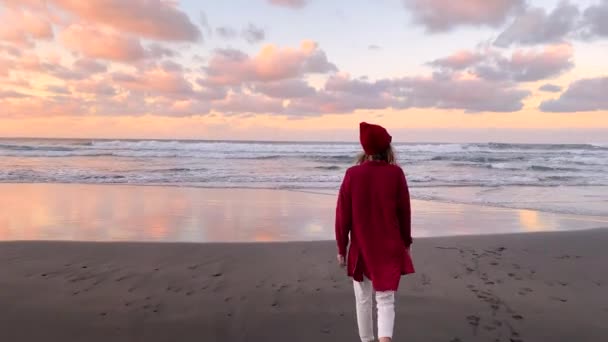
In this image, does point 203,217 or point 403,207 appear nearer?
point 403,207

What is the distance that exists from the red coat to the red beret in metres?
0.09

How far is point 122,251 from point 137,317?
7.27 ft

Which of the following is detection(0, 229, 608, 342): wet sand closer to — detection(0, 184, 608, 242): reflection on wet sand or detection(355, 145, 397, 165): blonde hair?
detection(0, 184, 608, 242): reflection on wet sand

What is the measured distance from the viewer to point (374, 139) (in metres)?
3.12

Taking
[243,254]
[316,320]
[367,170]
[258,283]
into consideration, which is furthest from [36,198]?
[367,170]

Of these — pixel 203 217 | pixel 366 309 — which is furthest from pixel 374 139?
pixel 203 217

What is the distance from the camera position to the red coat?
310 cm

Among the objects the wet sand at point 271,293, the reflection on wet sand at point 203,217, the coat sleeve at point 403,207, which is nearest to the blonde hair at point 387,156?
the coat sleeve at point 403,207

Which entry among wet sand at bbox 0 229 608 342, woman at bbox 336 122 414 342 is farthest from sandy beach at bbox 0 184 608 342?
woman at bbox 336 122 414 342

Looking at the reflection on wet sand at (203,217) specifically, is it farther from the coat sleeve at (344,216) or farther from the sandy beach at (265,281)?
the coat sleeve at (344,216)

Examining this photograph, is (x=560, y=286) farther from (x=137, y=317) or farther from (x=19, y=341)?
(x=19, y=341)

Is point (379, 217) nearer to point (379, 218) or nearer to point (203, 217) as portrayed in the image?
point (379, 218)

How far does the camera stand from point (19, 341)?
11.8ft

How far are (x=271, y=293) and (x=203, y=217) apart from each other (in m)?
4.61
